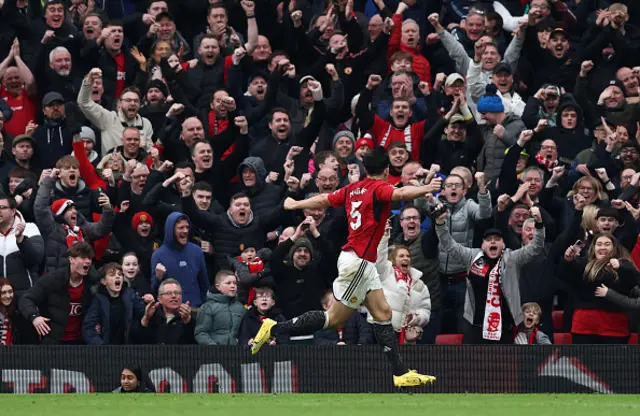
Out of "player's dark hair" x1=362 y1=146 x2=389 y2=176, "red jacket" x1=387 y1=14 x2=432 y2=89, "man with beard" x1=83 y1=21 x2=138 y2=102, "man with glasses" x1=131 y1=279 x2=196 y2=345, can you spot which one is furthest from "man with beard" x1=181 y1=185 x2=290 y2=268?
"red jacket" x1=387 y1=14 x2=432 y2=89

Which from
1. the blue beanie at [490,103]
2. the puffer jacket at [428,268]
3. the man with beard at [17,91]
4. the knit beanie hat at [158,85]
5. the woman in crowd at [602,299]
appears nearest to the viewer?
the woman in crowd at [602,299]

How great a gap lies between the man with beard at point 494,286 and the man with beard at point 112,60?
19.2 ft

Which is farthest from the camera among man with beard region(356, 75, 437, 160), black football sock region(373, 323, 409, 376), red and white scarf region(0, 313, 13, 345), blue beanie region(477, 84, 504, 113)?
blue beanie region(477, 84, 504, 113)

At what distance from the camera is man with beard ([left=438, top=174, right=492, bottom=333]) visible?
664 inches

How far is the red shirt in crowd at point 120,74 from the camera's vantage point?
20.2 m

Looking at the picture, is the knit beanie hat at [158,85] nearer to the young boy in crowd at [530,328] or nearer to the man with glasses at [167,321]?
the man with glasses at [167,321]

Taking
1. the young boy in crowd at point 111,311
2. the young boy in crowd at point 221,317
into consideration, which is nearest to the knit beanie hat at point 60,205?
the young boy in crowd at point 111,311

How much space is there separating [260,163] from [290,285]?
1.99 m

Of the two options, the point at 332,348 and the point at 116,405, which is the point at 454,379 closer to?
the point at 332,348

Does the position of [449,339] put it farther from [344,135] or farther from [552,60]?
[552,60]

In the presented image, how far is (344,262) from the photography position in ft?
44.5

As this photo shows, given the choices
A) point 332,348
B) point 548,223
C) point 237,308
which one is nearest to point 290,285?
point 237,308

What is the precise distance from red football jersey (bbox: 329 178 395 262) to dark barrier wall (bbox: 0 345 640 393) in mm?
1717

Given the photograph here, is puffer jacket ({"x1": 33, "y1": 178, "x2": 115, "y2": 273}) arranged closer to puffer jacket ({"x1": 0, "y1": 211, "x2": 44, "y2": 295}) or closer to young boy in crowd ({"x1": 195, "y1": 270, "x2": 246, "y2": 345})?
puffer jacket ({"x1": 0, "y1": 211, "x2": 44, "y2": 295})
